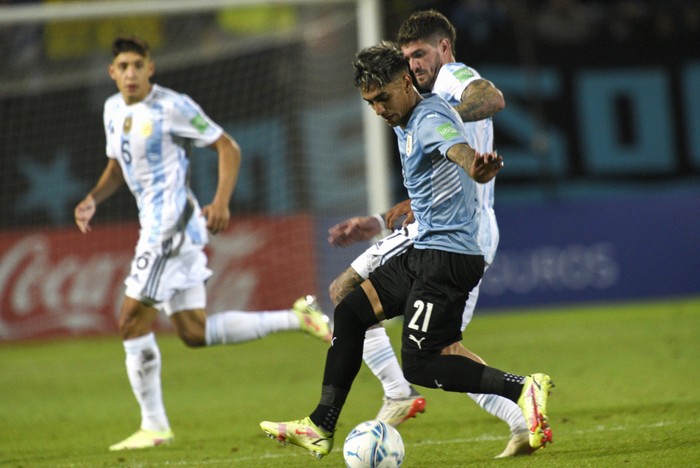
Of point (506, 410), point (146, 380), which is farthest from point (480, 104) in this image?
point (146, 380)

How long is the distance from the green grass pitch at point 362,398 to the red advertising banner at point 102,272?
0.37 meters

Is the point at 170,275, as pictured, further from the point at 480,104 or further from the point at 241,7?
the point at 241,7

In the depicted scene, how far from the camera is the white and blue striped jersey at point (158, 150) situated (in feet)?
21.1

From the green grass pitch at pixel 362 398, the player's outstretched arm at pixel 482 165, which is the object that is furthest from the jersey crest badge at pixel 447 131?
the green grass pitch at pixel 362 398

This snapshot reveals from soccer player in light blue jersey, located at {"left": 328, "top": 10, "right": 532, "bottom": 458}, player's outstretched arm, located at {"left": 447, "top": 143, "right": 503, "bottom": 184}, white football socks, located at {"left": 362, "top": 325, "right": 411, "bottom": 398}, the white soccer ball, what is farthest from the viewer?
white football socks, located at {"left": 362, "top": 325, "right": 411, "bottom": 398}

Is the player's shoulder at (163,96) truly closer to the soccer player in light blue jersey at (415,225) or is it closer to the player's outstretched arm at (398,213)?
the soccer player in light blue jersey at (415,225)

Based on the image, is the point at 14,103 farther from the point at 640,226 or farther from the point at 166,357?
the point at 640,226

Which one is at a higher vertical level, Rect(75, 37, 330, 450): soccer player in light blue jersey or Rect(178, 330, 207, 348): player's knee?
Rect(75, 37, 330, 450): soccer player in light blue jersey

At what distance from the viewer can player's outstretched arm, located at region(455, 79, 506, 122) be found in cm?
495

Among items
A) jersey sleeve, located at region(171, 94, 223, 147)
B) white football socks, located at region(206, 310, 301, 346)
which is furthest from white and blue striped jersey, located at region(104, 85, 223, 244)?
white football socks, located at region(206, 310, 301, 346)

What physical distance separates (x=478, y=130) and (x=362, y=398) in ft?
10.1

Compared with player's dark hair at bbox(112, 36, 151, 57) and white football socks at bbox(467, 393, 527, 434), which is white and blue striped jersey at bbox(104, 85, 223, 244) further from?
white football socks at bbox(467, 393, 527, 434)

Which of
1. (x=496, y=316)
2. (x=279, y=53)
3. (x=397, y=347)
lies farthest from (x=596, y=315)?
(x=279, y=53)

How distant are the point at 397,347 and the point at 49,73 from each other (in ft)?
22.8
